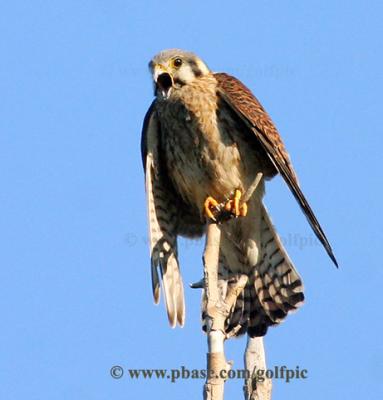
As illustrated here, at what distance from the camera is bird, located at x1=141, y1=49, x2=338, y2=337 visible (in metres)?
5.86

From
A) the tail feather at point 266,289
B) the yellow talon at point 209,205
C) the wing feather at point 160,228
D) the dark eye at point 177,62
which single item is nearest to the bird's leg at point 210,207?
the yellow talon at point 209,205

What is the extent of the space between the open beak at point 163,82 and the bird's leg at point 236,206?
0.85m

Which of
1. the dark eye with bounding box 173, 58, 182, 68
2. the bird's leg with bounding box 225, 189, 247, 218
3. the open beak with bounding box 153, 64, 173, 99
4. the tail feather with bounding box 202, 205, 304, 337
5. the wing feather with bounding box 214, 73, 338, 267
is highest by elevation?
the dark eye with bounding box 173, 58, 182, 68

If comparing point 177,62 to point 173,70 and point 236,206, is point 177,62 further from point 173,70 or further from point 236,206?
point 236,206

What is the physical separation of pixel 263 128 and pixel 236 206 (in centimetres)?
53

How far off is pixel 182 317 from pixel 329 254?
38.2 inches

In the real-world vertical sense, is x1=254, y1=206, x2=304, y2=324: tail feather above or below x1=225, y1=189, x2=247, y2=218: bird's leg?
below

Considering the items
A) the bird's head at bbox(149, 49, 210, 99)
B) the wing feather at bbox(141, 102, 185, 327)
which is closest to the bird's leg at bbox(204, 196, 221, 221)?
the wing feather at bbox(141, 102, 185, 327)

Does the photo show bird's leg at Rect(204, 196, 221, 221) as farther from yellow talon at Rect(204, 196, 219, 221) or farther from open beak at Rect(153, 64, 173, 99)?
open beak at Rect(153, 64, 173, 99)

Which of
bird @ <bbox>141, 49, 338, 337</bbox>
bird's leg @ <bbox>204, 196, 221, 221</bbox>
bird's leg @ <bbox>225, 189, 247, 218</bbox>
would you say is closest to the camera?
bird's leg @ <bbox>225, 189, 247, 218</bbox>

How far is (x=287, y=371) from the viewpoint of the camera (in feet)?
15.3

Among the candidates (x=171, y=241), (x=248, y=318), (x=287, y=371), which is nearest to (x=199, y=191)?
(x=171, y=241)

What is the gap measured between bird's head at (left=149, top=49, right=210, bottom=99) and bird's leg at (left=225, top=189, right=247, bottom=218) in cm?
87

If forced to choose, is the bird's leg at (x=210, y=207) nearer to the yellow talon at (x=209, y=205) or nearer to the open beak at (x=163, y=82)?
the yellow talon at (x=209, y=205)
